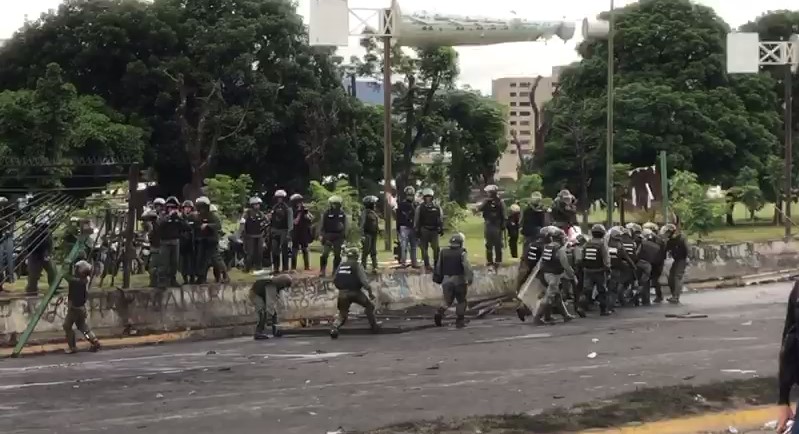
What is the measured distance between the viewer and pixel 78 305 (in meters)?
15.4

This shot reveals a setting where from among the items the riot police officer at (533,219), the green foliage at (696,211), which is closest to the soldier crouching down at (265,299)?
the riot police officer at (533,219)

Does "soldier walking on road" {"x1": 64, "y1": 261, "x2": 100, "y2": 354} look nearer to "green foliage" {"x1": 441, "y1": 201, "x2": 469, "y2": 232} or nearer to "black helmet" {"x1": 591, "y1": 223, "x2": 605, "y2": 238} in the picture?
"black helmet" {"x1": 591, "y1": 223, "x2": 605, "y2": 238}

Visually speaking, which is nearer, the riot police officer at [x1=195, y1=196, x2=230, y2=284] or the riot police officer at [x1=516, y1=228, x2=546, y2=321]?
the riot police officer at [x1=516, y1=228, x2=546, y2=321]

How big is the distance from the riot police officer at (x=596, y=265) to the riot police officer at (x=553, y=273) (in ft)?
3.47

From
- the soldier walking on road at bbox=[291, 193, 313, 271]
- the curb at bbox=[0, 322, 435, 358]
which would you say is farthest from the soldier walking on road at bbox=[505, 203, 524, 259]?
the curb at bbox=[0, 322, 435, 358]

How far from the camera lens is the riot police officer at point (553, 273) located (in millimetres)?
17531

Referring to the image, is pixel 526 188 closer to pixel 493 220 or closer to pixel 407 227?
pixel 493 220

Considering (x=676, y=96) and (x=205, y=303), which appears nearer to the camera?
(x=205, y=303)

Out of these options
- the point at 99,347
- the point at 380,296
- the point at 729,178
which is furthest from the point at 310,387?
the point at 729,178

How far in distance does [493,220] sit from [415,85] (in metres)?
30.3

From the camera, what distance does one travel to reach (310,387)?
Answer: 455 inches

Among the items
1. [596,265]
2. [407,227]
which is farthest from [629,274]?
[407,227]

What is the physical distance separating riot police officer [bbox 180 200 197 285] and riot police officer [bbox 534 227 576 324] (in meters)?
6.34

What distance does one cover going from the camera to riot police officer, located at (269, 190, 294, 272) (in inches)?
808
